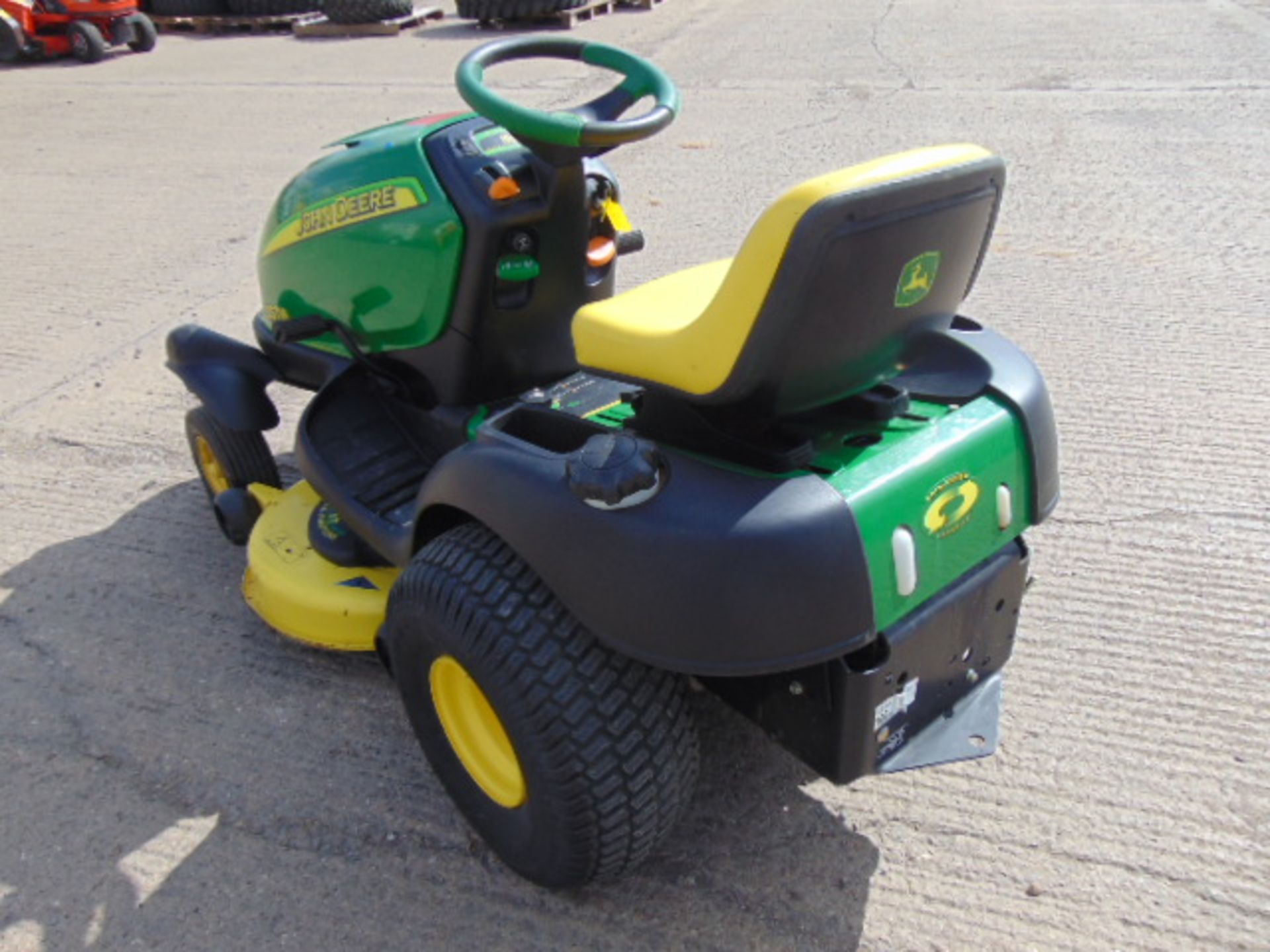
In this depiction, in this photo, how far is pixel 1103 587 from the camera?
2.57 metres

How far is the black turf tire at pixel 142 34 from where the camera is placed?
32.9 ft

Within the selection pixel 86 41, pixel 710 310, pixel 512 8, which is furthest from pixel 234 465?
pixel 86 41

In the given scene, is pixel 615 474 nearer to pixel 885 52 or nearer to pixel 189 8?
pixel 885 52

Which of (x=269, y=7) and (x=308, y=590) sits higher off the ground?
(x=269, y=7)

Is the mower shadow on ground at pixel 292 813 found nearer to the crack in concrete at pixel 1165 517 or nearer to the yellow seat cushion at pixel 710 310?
the yellow seat cushion at pixel 710 310

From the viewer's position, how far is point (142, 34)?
10.2 m

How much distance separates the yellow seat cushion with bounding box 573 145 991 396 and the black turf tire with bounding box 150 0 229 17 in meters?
11.5

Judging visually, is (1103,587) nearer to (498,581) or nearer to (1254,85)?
(498,581)

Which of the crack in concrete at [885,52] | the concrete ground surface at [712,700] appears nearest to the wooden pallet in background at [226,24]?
the crack in concrete at [885,52]

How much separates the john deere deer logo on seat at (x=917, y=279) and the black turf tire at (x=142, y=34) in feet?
34.4

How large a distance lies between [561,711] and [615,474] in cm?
37

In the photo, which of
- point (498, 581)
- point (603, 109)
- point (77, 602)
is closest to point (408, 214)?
point (603, 109)

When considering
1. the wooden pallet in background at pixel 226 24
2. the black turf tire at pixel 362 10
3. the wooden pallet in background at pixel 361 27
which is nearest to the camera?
the black turf tire at pixel 362 10

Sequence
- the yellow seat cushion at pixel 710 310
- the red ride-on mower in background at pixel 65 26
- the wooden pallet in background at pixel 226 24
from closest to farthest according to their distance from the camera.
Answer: the yellow seat cushion at pixel 710 310, the red ride-on mower in background at pixel 65 26, the wooden pallet in background at pixel 226 24
